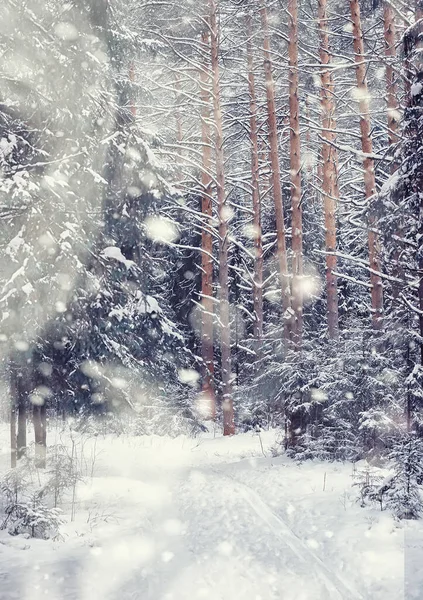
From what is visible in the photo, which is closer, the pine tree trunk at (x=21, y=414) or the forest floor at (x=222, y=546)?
the forest floor at (x=222, y=546)

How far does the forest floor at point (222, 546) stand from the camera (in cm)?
541

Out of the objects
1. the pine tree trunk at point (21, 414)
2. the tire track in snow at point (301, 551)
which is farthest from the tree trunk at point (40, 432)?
the tire track in snow at point (301, 551)

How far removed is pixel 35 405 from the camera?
11070mm

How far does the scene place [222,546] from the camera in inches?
268

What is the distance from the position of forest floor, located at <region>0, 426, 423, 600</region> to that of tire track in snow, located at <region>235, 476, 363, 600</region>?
0.05 feet

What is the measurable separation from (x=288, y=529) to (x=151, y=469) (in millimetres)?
6084

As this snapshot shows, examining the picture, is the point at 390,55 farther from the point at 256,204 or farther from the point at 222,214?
the point at 256,204

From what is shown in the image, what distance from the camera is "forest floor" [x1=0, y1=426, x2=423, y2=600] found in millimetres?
5414

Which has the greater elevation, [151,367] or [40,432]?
[151,367]

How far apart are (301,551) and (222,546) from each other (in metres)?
0.98

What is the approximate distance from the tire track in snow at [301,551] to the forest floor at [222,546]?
15 millimetres

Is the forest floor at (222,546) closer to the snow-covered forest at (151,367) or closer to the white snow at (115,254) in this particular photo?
the snow-covered forest at (151,367)

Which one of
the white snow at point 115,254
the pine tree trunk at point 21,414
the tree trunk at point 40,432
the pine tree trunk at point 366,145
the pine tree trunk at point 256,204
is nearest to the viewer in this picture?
the pine tree trunk at point 21,414

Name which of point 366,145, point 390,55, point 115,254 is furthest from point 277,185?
point 115,254
